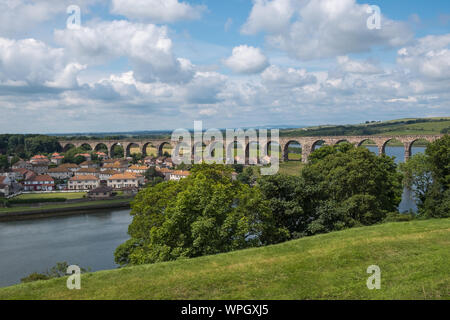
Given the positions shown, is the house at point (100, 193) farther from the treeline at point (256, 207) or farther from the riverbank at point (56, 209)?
the treeline at point (256, 207)

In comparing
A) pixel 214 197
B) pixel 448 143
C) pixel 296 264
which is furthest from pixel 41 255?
Answer: pixel 448 143

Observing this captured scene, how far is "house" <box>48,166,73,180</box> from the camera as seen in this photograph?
68938 millimetres

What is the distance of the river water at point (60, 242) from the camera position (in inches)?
894

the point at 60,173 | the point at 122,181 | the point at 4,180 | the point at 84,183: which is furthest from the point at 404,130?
the point at 4,180

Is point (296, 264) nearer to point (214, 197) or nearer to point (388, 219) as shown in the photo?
point (214, 197)

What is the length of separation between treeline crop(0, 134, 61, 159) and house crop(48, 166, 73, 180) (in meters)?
32.0

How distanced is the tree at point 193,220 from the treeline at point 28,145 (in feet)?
308

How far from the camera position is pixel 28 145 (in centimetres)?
10338

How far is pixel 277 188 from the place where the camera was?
1591 cm

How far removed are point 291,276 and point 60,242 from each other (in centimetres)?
2558

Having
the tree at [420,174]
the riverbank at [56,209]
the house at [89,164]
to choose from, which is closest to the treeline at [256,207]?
the tree at [420,174]

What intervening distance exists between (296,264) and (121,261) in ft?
34.9

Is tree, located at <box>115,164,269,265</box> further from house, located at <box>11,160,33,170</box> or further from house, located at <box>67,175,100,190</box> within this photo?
house, located at <box>11,160,33,170</box>

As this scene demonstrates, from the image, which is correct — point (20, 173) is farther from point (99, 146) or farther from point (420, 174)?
point (420, 174)
